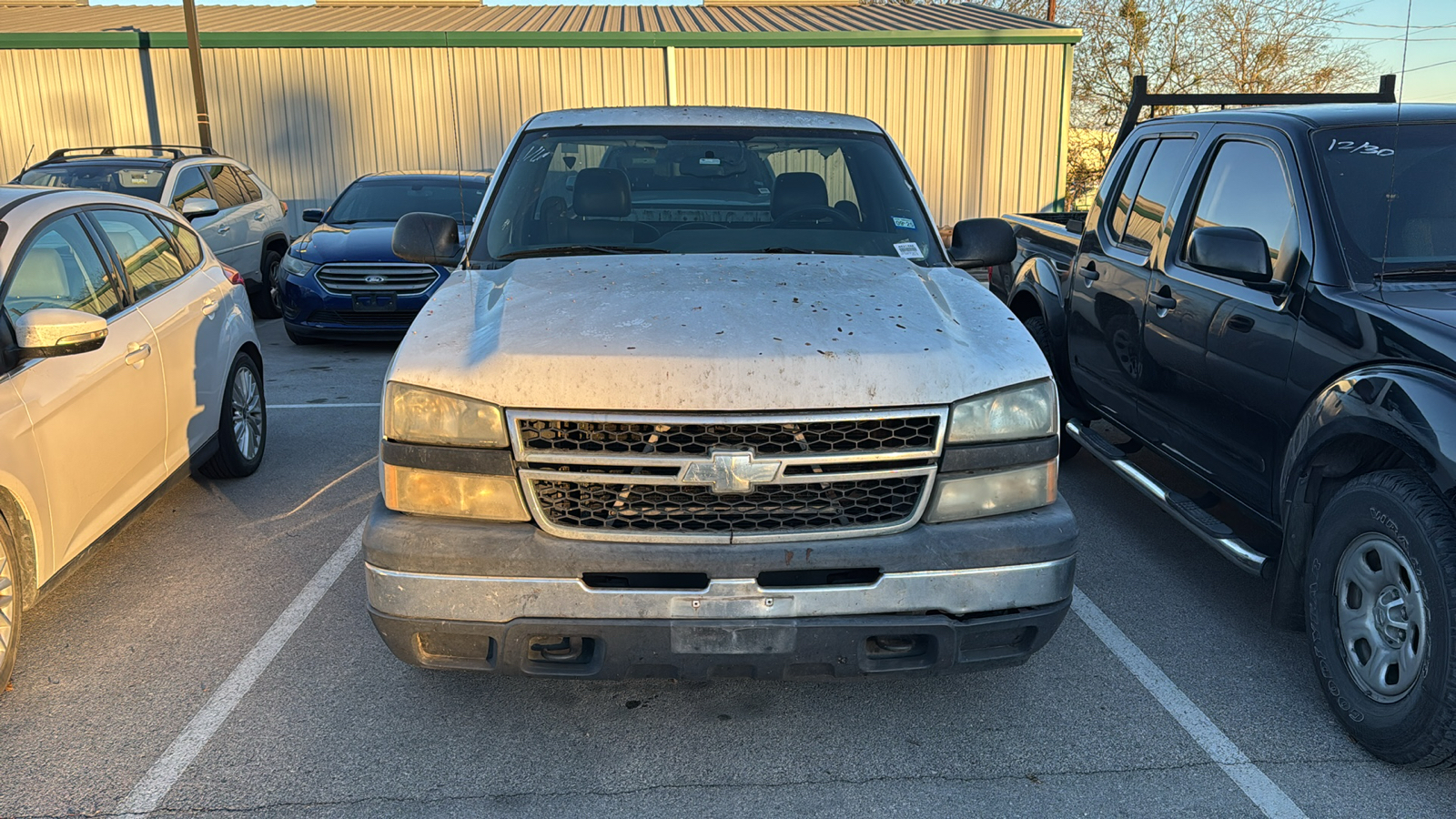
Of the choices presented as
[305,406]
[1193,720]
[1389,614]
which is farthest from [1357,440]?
[305,406]

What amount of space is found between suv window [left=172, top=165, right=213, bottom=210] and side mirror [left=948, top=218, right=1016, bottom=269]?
8790 millimetres

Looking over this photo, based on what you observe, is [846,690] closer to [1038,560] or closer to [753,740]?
[753,740]

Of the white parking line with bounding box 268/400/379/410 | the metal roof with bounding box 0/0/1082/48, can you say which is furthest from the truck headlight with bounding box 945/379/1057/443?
the metal roof with bounding box 0/0/1082/48

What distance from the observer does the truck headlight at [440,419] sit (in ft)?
9.45

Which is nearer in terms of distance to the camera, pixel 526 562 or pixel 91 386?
pixel 526 562

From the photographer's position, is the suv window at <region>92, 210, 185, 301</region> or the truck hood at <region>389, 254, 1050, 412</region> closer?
the truck hood at <region>389, 254, 1050, 412</region>

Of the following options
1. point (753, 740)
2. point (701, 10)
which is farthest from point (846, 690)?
point (701, 10)

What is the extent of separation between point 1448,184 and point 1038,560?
211 cm

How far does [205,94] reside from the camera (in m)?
18.4

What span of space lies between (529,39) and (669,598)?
671 inches

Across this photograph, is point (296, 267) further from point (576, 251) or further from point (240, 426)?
point (576, 251)

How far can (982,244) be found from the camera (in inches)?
179

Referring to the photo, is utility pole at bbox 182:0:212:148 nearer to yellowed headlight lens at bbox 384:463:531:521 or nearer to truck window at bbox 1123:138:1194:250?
truck window at bbox 1123:138:1194:250

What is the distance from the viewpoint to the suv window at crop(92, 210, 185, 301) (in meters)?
4.88
